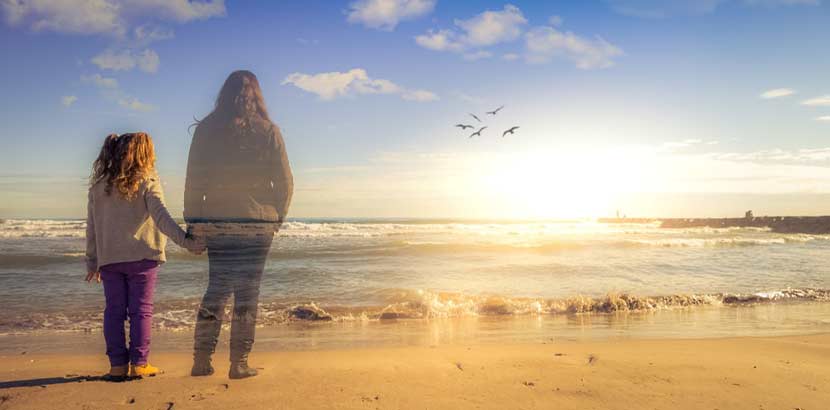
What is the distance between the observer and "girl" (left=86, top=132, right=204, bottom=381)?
3576 mm

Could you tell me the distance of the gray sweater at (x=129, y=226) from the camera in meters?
3.57

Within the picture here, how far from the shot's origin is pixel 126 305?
3.71m

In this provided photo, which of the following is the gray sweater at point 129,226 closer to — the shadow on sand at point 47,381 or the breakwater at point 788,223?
the shadow on sand at point 47,381

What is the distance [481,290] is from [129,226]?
6.72m

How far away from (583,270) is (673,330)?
5.82 metres

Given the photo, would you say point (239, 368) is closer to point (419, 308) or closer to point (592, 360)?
point (592, 360)

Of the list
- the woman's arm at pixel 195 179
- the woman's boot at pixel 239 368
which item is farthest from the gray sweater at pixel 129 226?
the woman's boot at pixel 239 368

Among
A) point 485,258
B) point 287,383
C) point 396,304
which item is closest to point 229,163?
point 287,383

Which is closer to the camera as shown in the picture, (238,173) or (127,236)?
(127,236)

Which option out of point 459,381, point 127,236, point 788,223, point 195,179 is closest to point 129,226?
point 127,236

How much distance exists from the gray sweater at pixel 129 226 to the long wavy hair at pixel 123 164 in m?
0.05

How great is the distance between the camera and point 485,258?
14.8m

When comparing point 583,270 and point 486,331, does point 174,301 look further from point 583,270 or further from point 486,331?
point 583,270

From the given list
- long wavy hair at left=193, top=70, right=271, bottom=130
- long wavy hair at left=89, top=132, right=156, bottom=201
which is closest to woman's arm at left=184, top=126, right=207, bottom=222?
long wavy hair at left=193, top=70, right=271, bottom=130
